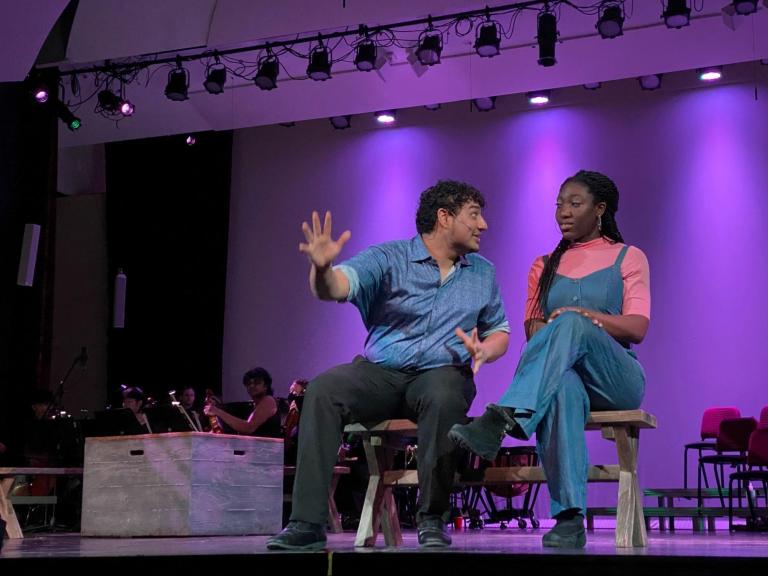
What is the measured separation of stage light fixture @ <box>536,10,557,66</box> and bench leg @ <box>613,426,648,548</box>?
5.33m

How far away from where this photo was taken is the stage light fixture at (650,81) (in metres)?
9.51

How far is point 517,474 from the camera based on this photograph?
2902 millimetres

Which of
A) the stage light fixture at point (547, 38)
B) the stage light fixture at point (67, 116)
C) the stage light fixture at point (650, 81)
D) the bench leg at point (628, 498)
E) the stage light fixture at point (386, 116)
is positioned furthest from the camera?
the stage light fixture at point (386, 116)

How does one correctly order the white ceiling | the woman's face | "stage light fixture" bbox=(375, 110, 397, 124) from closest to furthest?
the woman's face, the white ceiling, "stage light fixture" bbox=(375, 110, 397, 124)

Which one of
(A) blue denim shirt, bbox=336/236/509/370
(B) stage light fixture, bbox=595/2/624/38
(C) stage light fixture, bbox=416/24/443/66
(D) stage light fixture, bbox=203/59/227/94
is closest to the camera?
(A) blue denim shirt, bbox=336/236/509/370

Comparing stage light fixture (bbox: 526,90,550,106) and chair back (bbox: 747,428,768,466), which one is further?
stage light fixture (bbox: 526,90,550,106)

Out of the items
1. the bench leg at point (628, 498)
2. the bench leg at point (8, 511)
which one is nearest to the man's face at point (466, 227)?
the bench leg at point (628, 498)

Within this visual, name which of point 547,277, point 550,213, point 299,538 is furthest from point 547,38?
point 299,538

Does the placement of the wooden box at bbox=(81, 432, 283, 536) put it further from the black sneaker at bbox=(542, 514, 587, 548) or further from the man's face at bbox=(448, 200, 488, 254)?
the black sneaker at bbox=(542, 514, 587, 548)

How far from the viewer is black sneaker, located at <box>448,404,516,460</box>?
247 cm

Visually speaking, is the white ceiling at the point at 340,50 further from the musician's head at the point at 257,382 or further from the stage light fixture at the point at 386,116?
the musician's head at the point at 257,382

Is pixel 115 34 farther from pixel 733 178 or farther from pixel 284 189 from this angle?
pixel 733 178

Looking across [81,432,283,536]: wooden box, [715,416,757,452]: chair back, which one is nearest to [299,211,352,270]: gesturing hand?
[81,432,283,536]: wooden box

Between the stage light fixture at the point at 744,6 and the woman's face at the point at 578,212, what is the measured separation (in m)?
4.71
